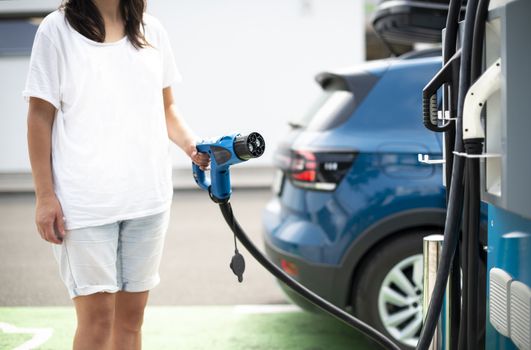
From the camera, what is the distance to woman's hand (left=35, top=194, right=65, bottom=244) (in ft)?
6.88

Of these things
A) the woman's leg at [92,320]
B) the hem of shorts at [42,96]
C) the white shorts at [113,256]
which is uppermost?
the hem of shorts at [42,96]

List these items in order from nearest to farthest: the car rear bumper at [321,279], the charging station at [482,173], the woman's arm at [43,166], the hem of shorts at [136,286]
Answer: the charging station at [482,173] → the woman's arm at [43,166] → the hem of shorts at [136,286] → the car rear bumper at [321,279]

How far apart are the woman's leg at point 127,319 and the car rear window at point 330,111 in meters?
1.60

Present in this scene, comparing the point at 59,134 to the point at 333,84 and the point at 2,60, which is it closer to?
the point at 333,84

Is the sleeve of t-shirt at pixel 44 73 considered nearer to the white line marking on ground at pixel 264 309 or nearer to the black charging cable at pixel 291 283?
the black charging cable at pixel 291 283

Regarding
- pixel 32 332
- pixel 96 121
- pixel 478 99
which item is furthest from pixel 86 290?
pixel 32 332

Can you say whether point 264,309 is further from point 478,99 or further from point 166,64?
point 478,99

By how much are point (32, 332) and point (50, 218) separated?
214 cm

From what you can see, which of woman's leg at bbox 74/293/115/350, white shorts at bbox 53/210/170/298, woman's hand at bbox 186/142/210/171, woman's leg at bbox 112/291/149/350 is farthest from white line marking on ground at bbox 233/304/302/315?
woman's hand at bbox 186/142/210/171

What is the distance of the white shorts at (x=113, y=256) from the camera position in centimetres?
217

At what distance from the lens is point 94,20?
2164mm

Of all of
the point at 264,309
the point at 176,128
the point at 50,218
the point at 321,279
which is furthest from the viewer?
the point at 264,309

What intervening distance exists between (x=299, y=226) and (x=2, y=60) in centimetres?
941

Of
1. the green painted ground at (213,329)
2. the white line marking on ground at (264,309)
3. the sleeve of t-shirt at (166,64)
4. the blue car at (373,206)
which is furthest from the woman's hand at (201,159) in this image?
the white line marking on ground at (264,309)
